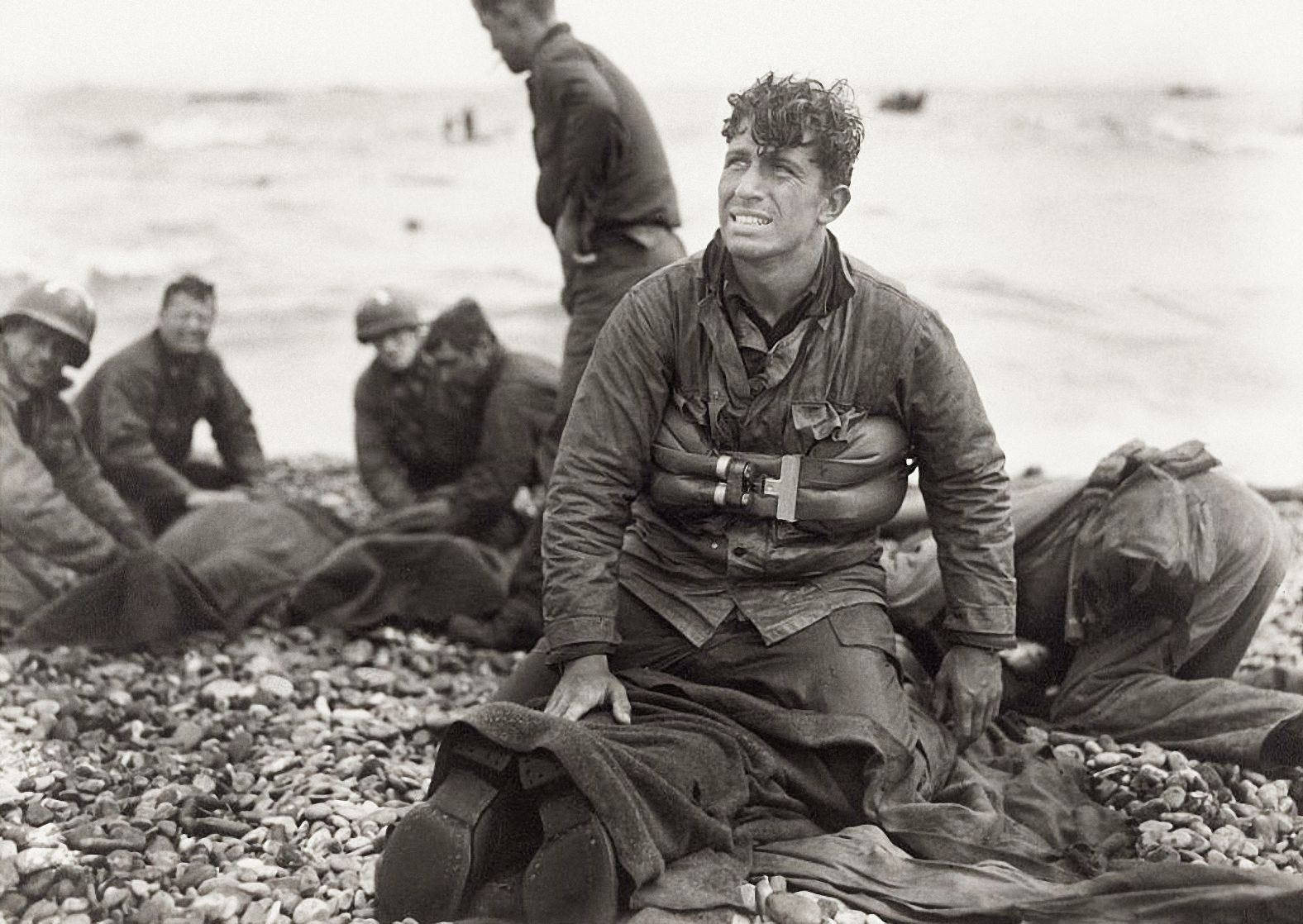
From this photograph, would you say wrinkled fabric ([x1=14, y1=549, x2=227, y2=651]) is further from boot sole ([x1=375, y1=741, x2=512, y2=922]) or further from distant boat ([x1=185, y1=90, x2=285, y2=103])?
distant boat ([x1=185, y1=90, x2=285, y2=103])

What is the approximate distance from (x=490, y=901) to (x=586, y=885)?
26 cm

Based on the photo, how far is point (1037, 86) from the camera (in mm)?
8633

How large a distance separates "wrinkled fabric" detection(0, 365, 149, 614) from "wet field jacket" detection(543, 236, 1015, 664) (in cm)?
310

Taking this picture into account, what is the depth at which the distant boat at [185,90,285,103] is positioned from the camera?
1030 cm

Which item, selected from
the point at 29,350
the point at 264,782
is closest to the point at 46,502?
the point at 29,350

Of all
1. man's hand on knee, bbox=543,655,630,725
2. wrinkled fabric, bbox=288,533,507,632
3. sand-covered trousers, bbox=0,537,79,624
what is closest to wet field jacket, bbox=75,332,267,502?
sand-covered trousers, bbox=0,537,79,624

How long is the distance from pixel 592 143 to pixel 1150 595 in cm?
268

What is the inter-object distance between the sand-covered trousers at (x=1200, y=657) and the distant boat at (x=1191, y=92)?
434 centimetres

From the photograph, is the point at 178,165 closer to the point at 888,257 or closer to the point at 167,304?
the point at 167,304

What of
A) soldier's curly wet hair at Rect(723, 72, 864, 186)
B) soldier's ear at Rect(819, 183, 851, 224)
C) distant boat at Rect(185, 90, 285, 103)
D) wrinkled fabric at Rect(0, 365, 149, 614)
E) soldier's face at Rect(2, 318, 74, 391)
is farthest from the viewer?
distant boat at Rect(185, 90, 285, 103)

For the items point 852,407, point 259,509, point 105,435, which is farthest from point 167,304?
point 852,407

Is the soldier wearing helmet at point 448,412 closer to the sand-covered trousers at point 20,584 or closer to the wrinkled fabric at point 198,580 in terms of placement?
the wrinkled fabric at point 198,580

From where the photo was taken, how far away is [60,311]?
6.12 meters

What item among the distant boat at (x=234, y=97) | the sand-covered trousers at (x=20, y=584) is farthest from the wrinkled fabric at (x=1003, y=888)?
the distant boat at (x=234, y=97)
